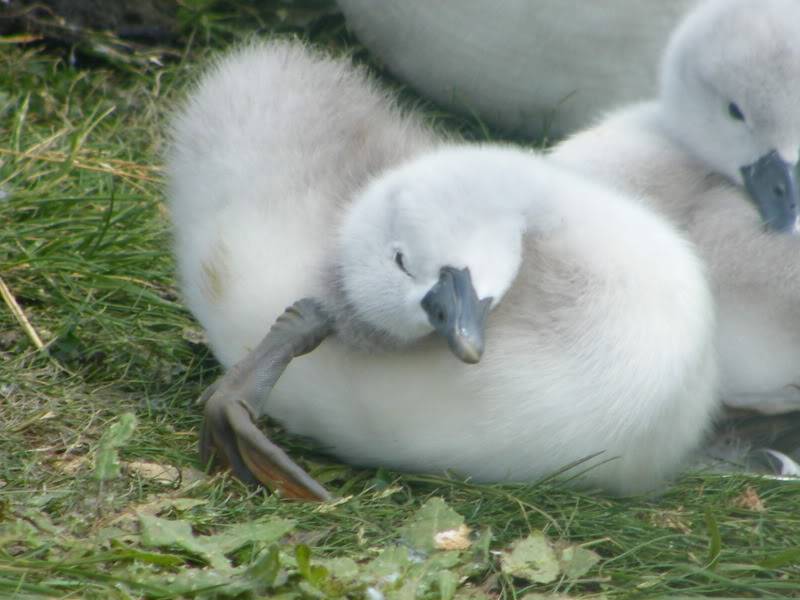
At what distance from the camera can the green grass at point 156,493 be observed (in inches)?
103

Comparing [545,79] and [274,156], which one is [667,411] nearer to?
[274,156]

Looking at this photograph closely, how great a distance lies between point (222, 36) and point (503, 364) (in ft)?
8.84

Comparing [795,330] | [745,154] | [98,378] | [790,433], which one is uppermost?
[745,154]

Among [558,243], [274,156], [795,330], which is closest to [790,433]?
[795,330]

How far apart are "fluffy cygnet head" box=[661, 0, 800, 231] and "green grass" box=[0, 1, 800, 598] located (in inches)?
28.8

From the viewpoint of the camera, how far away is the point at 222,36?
5.24m

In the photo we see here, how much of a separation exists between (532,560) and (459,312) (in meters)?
0.47

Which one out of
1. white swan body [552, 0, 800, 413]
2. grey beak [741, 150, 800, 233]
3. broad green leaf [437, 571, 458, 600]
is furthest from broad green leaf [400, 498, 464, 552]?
grey beak [741, 150, 800, 233]

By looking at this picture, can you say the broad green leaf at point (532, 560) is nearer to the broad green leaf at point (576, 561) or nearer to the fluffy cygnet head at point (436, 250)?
the broad green leaf at point (576, 561)

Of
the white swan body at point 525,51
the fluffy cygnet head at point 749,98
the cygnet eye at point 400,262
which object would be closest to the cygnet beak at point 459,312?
the cygnet eye at point 400,262

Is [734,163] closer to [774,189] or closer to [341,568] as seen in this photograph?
[774,189]

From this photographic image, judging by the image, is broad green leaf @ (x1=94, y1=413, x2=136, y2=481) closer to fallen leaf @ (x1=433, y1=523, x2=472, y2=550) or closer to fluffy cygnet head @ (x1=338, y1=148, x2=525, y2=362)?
fluffy cygnet head @ (x1=338, y1=148, x2=525, y2=362)

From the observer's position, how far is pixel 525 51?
4.68 metres

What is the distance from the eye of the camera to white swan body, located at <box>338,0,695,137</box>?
4539mm
